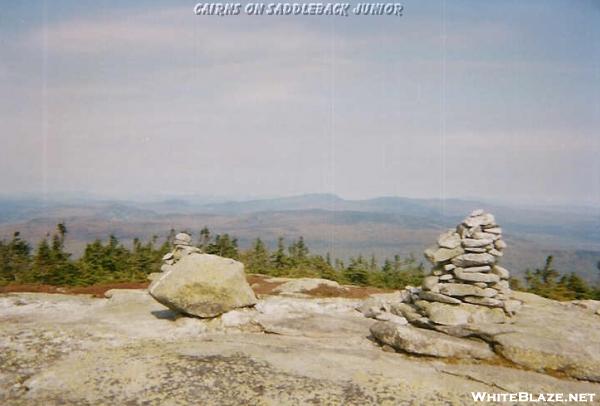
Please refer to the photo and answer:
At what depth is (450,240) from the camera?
21.8m

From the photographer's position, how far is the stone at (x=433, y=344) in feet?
57.0

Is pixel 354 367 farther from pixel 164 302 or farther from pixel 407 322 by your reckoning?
pixel 164 302

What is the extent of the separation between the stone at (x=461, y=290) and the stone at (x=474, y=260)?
3.20 feet

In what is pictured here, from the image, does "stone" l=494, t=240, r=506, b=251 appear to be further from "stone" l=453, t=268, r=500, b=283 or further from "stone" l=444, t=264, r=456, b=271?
"stone" l=444, t=264, r=456, b=271

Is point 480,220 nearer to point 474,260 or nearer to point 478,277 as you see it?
point 474,260

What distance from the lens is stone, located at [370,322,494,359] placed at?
1738cm

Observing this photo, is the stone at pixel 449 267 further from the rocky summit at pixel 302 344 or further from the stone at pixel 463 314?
the stone at pixel 463 314

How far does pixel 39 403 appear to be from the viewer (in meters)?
13.0

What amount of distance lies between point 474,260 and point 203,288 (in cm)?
1294

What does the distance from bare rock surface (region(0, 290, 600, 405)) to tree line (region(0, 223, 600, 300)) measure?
99.4 feet

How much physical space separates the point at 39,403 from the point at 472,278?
686 inches

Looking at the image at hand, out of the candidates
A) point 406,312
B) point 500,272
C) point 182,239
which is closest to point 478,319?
point 500,272

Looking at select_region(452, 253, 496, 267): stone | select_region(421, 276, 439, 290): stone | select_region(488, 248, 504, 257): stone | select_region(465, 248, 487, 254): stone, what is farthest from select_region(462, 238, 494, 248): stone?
select_region(421, 276, 439, 290): stone

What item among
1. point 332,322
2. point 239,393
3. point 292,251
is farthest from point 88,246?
point 239,393
